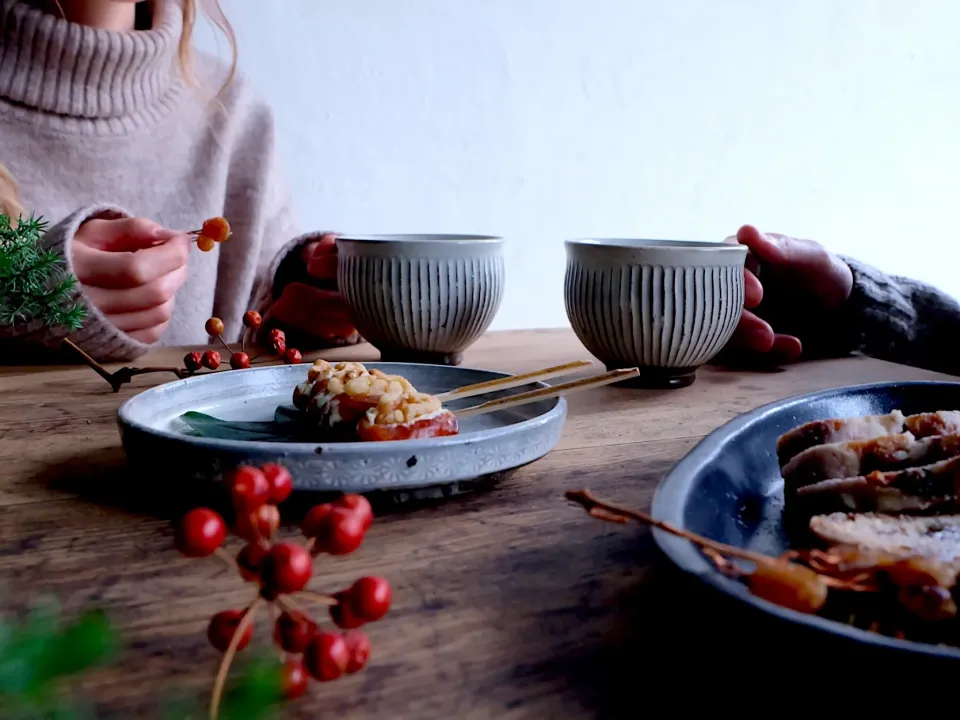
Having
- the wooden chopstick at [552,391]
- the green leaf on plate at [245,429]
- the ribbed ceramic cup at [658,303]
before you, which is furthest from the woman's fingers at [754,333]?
the green leaf on plate at [245,429]

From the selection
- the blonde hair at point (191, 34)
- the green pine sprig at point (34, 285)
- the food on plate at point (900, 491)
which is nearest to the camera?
the food on plate at point (900, 491)

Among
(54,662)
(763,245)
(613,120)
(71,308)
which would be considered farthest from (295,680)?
(613,120)

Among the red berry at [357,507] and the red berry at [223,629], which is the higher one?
the red berry at [357,507]

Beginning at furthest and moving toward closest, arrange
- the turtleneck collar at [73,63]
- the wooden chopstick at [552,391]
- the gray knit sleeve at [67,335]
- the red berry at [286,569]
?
the turtleneck collar at [73,63] < the gray knit sleeve at [67,335] < the wooden chopstick at [552,391] < the red berry at [286,569]

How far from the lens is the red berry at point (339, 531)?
24 cm

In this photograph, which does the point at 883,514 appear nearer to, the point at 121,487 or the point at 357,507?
the point at 357,507

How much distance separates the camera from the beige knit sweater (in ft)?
3.76

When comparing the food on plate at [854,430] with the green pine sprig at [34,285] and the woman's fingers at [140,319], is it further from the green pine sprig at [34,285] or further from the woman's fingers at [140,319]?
the woman's fingers at [140,319]

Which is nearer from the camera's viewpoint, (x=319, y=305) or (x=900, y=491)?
(x=900, y=491)

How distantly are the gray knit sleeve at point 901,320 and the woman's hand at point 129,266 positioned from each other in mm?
755

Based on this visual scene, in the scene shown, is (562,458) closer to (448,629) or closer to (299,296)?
(448,629)

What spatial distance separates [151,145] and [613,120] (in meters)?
1.14

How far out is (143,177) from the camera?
129 cm

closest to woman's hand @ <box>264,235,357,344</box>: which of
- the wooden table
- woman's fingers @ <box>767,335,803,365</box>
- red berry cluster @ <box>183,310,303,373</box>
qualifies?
red berry cluster @ <box>183,310,303,373</box>
